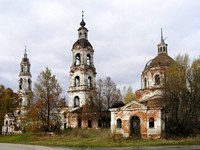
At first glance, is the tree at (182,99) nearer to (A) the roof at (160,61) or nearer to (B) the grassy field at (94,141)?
(B) the grassy field at (94,141)

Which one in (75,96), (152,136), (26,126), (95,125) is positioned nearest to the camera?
(152,136)

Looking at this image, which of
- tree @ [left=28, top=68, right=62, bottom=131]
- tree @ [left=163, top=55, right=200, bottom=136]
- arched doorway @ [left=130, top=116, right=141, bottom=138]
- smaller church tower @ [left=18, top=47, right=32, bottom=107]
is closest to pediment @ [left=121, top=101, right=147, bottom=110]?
arched doorway @ [left=130, top=116, right=141, bottom=138]

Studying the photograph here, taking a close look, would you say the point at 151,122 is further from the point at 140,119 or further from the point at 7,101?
the point at 7,101

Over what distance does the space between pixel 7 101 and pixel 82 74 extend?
13.5 meters

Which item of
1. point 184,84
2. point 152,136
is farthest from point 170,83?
point 152,136

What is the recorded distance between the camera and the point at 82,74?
44000 mm

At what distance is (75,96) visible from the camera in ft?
146

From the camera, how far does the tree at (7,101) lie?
47.0 metres

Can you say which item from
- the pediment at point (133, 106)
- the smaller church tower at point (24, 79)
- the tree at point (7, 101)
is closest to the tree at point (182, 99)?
the pediment at point (133, 106)

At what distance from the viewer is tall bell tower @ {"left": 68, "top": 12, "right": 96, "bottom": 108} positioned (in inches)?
1721

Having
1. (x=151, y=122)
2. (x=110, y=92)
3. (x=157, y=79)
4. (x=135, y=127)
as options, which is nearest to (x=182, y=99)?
(x=151, y=122)

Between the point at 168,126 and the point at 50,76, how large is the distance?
15991 millimetres

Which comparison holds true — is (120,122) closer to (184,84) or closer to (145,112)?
(145,112)

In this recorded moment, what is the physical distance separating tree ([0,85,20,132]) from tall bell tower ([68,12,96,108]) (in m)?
10.7
